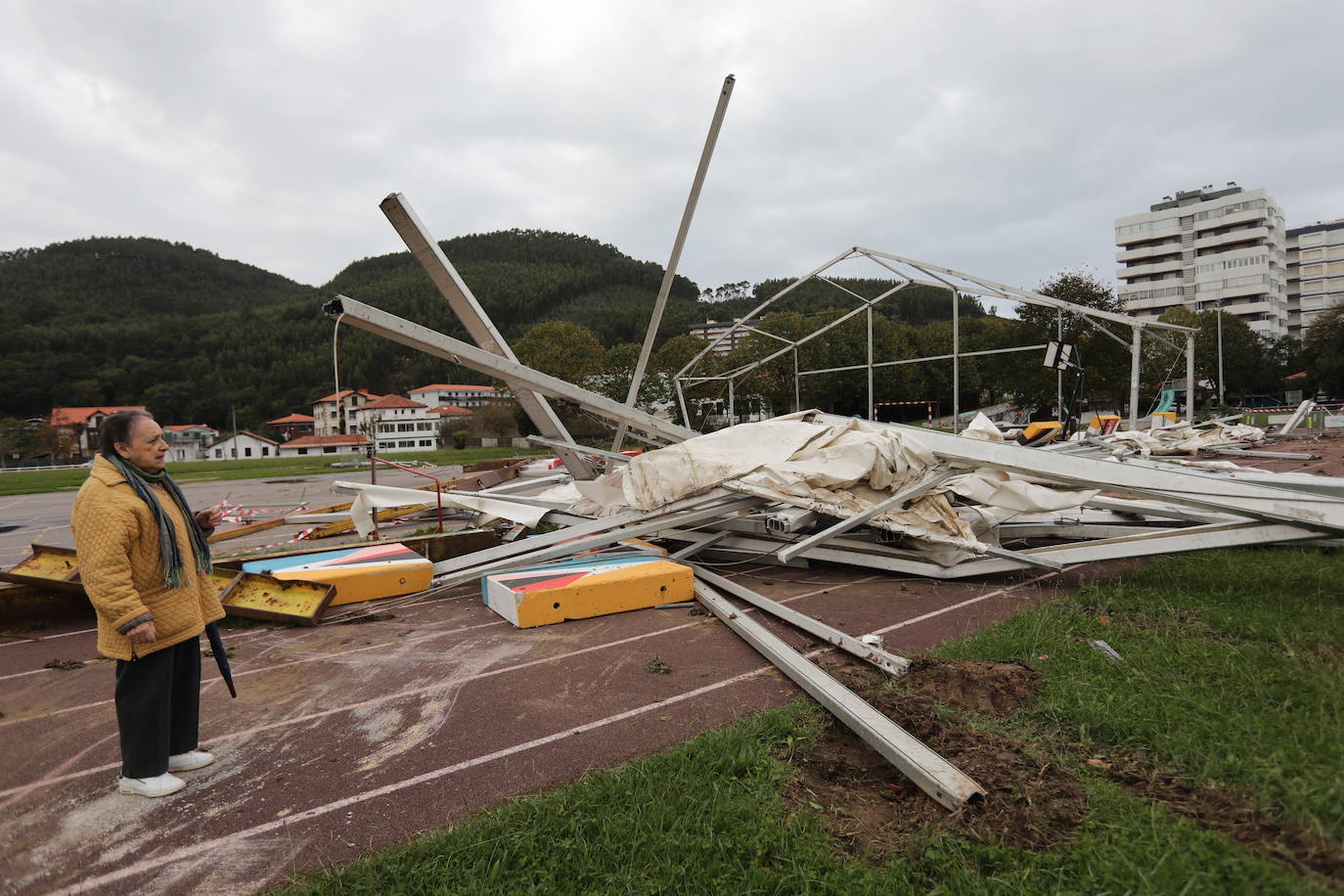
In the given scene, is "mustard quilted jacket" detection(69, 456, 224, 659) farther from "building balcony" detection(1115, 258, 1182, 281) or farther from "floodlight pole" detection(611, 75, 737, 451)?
"building balcony" detection(1115, 258, 1182, 281)

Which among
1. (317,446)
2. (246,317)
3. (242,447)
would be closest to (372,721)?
(317,446)

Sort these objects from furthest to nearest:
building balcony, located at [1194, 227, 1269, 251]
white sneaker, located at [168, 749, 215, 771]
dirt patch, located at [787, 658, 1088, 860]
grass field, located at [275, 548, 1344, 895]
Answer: building balcony, located at [1194, 227, 1269, 251] → white sneaker, located at [168, 749, 215, 771] → dirt patch, located at [787, 658, 1088, 860] → grass field, located at [275, 548, 1344, 895]

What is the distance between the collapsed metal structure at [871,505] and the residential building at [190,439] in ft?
325

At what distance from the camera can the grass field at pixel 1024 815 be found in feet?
7.10

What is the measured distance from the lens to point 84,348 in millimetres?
107625

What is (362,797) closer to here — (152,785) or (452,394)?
(152,785)

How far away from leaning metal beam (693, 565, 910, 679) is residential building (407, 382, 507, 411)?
376ft

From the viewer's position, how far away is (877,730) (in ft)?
9.82

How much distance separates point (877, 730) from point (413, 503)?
6.62 meters

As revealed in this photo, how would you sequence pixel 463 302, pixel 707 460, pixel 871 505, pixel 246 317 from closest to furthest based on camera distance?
pixel 871 505 < pixel 707 460 < pixel 463 302 < pixel 246 317

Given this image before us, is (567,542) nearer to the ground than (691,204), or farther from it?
nearer to the ground

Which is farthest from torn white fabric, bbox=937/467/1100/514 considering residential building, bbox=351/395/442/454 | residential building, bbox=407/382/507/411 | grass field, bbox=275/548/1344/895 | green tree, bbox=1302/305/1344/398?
residential building, bbox=407/382/507/411

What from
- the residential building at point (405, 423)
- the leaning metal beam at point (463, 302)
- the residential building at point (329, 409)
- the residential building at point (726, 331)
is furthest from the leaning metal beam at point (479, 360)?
the residential building at point (329, 409)

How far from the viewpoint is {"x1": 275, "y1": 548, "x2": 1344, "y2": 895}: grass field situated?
216 cm
